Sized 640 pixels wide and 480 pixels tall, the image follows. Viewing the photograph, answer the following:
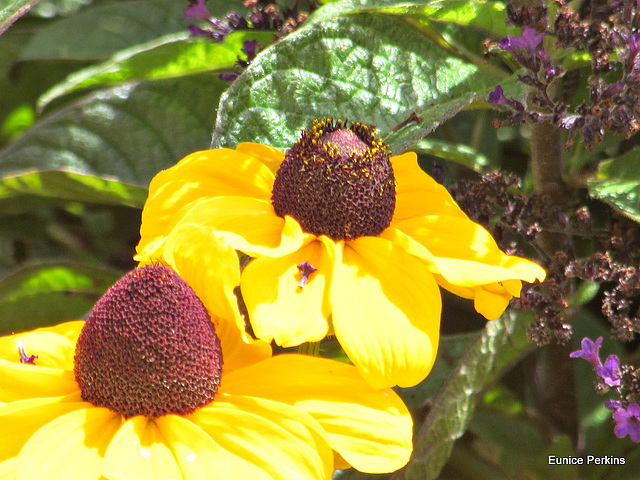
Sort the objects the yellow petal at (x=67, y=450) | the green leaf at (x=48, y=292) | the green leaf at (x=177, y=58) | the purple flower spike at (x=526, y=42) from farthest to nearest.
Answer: the green leaf at (x=48, y=292)
the green leaf at (x=177, y=58)
the purple flower spike at (x=526, y=42)
the yellow petal at (x=67, y=450)

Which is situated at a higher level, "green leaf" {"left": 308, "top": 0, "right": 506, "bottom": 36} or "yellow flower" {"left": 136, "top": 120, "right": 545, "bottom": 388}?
"green leaf" {"left": 308, "top": 0, "right": 506, "bottom": 36}

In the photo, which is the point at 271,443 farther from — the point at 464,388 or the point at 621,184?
the point at 621,184

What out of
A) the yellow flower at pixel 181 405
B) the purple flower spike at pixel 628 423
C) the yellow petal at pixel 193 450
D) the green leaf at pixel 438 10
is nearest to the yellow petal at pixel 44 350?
the yellow flower at pixel 181 405

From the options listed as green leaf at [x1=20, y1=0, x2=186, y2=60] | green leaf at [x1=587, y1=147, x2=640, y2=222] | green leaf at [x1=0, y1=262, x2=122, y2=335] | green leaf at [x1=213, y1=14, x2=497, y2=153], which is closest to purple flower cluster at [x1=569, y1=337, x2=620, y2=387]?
green leaf at [x1=587, y1=147, x2=640, y2=222]

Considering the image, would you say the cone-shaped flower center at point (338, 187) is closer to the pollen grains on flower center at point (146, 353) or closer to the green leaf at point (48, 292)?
the pollen grains on flower center at point (146, 353)

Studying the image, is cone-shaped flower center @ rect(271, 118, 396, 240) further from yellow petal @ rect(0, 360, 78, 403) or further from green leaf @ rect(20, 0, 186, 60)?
green leaf @ rect(20, 0, 186, 60)

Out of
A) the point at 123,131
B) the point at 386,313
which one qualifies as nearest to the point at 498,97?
the point at 386,313

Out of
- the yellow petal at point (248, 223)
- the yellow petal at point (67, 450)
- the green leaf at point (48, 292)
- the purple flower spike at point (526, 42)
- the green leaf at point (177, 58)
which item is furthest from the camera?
the green leaf at point (48, 292)

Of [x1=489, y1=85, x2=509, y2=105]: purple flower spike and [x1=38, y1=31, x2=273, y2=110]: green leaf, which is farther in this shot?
[x1=38, y1=31, x2=273, y2=110]: green leaf
